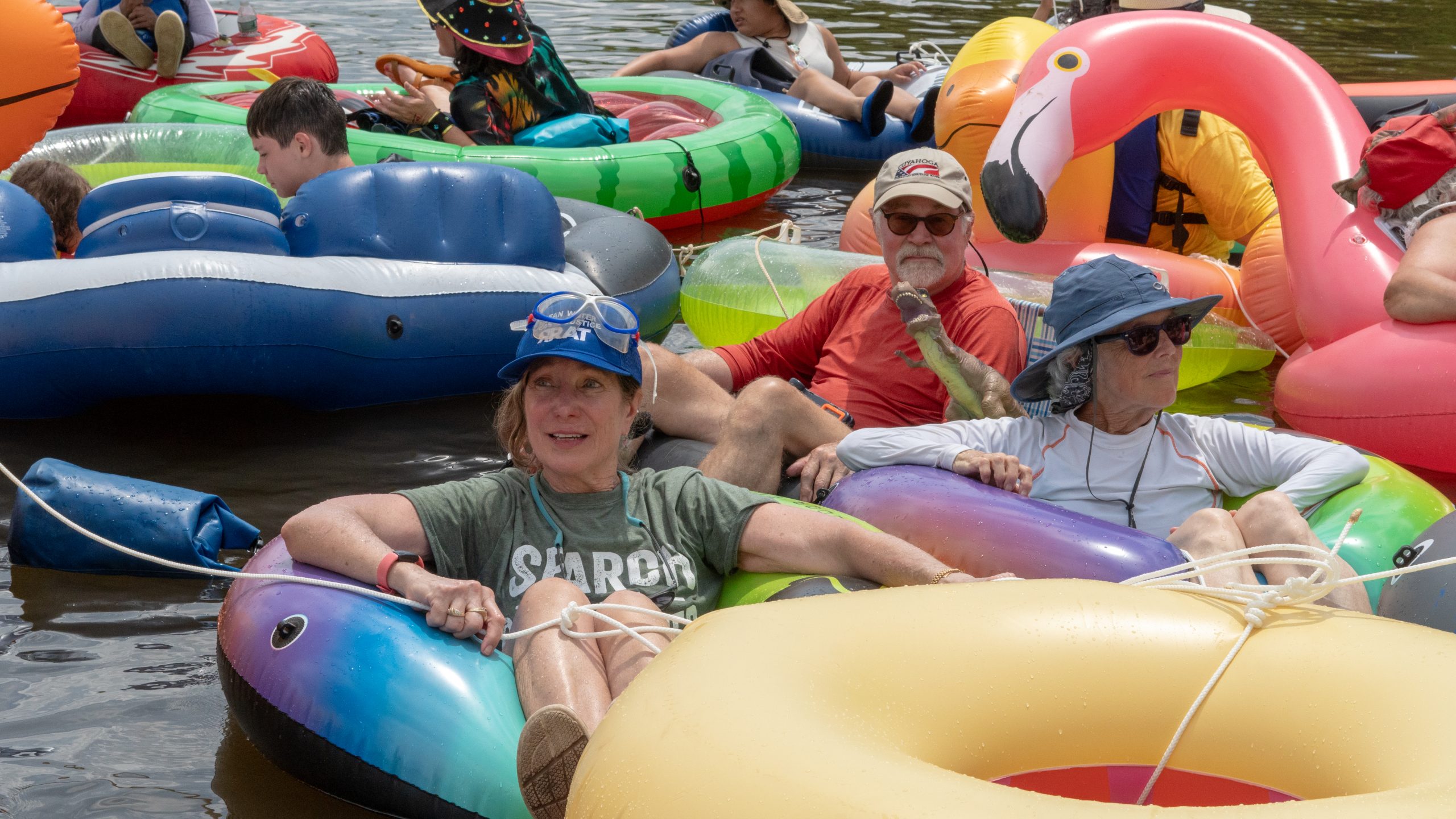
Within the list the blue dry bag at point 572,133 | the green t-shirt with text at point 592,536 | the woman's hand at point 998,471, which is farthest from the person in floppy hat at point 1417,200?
the blue dry bag at point 572,133

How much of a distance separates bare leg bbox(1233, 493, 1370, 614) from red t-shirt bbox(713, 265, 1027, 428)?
982 mm

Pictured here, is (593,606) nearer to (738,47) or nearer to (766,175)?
(766,175)

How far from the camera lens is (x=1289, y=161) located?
4898 mm

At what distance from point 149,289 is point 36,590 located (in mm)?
1246

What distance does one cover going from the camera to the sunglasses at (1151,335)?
3090mm

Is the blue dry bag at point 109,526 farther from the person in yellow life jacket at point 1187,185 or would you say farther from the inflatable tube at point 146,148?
the person in yellow life jacket at point 1187,185

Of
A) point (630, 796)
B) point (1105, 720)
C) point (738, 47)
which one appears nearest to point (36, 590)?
point (630, 796)

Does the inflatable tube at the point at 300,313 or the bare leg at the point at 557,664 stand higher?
the bare leg at the point at 557,664

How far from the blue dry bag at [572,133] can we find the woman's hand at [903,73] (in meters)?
2.92

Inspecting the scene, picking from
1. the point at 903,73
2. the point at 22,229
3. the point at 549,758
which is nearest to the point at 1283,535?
the point at 549,758

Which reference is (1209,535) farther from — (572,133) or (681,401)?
(572,133)

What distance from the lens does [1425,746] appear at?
1.72m

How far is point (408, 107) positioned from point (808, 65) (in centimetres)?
338

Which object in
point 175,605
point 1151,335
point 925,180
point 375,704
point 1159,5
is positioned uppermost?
point 1159,5
